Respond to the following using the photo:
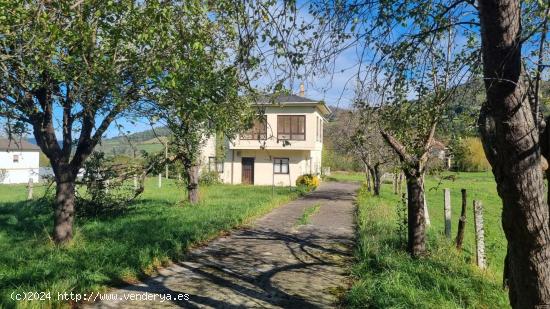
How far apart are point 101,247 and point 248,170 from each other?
26.0 meters

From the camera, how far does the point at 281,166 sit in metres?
33.4

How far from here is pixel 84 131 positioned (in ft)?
29.9

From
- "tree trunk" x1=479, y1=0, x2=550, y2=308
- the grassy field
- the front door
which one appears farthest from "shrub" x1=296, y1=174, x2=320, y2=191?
"tree trunk" x1=479, y1=0, x2=550, y2=308

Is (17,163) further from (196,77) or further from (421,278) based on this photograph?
(421,278)

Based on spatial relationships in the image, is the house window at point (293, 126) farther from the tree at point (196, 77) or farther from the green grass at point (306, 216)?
the tree at point (196, 77)

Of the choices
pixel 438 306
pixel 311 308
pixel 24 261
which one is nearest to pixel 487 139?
pixel 438 306

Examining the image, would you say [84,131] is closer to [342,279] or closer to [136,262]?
[136,262]

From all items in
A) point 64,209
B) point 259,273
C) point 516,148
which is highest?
point 516,148

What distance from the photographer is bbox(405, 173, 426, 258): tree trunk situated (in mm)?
7465

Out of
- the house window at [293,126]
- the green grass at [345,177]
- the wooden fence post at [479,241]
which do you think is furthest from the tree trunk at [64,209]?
the green grass at [345,177]

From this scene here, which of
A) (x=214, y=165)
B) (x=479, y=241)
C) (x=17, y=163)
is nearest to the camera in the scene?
(x=479, y=241)

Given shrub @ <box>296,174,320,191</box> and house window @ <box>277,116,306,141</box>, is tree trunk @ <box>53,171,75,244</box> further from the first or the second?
house window @ <box>277,116,306,141</box>

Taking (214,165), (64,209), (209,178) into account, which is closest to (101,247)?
(64,209)

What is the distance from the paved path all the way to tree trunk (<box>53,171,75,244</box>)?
2710 millimetres
